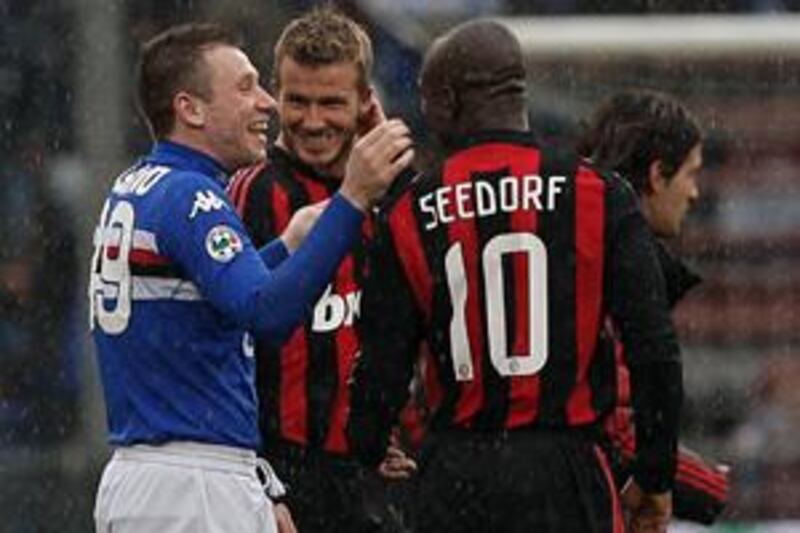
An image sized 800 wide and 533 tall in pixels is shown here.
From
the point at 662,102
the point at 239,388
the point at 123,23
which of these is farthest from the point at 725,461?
the point at 239,388

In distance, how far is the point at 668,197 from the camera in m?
7.93

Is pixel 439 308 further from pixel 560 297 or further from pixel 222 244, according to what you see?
pixel 222 244

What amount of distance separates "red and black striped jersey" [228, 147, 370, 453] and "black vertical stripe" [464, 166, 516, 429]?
0.72 m

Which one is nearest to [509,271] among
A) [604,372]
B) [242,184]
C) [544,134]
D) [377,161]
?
[604,372]

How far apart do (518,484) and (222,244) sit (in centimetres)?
90

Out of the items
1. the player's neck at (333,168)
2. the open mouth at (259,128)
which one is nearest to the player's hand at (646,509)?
the player's neck at (333,168)

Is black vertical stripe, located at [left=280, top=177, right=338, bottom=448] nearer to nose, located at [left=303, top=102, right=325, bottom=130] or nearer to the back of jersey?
nose, located at [left=303, top=102, right=325, bottom=130]

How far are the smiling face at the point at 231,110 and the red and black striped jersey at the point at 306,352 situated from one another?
2.24 feet

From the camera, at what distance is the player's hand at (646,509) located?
25.2ft

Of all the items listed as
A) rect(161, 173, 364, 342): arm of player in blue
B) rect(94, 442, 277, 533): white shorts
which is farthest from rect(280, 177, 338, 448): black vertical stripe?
rect(161, 173, 364, 342): arm of player in blue

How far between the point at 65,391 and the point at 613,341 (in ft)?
14.3

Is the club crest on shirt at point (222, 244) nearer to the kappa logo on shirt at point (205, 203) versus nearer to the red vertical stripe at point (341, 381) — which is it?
the kappa logo on shirt at point (205, 203)

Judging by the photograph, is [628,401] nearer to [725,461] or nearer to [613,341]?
[613,341]

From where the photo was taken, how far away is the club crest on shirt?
265 inches
